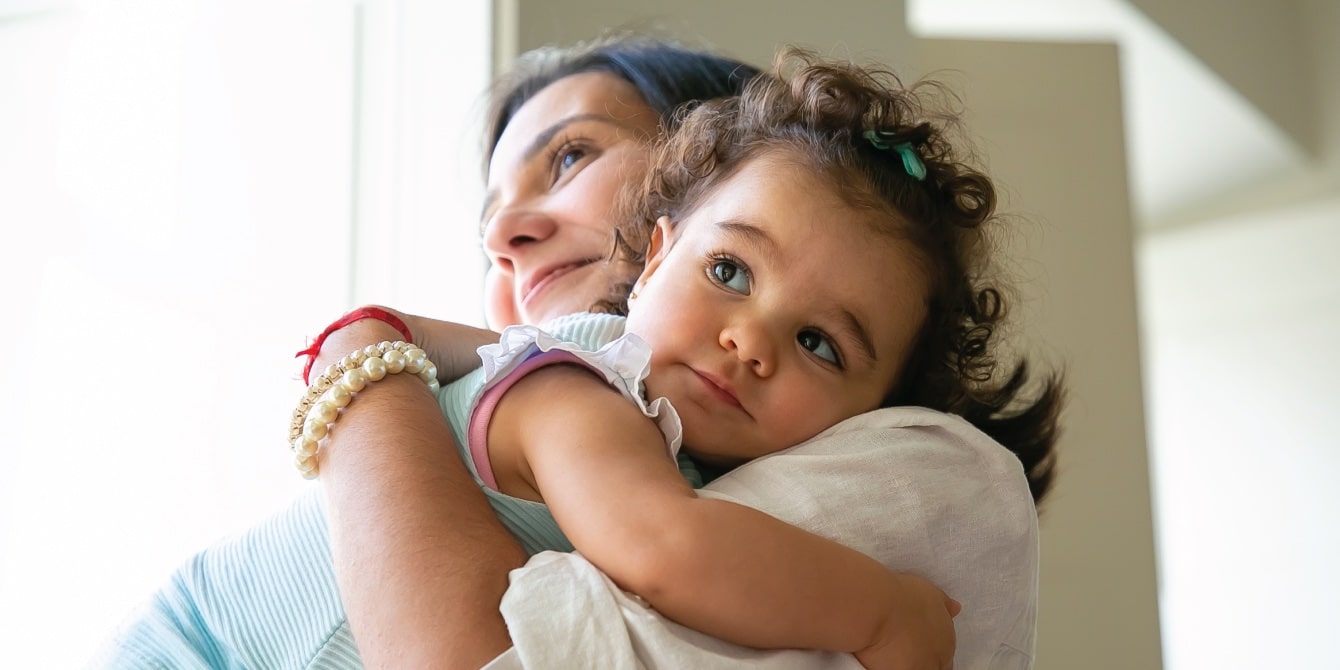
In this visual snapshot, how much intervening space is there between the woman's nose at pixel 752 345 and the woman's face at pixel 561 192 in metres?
0.40

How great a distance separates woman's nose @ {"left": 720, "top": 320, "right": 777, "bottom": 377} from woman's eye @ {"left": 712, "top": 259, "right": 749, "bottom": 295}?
0.05 meters

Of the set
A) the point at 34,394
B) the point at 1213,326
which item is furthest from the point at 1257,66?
the point at 34,394

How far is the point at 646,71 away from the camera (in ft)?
4.91

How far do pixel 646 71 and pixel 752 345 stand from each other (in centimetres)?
65

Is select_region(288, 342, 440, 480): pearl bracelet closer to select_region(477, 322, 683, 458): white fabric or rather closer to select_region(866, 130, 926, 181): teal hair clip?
select_region(477, 322, 683, 458): white fabric

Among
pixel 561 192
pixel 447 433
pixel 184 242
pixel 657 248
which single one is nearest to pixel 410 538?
pixel 447 433

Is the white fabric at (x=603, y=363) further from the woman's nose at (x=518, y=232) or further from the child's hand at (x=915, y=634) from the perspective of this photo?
the woman's nose at (x=518, y=232)

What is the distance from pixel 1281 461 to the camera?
15.7 ft

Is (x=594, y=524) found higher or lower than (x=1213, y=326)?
higher

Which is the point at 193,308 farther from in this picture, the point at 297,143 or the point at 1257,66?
the point at 1257,66

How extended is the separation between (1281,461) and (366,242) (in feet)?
13.2

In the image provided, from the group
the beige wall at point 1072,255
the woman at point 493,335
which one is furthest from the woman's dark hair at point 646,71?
the beige wall at point 1072,255

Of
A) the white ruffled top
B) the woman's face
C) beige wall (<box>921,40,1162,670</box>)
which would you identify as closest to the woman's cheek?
the woman's face

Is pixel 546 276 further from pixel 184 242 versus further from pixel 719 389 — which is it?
pixel 184 242
